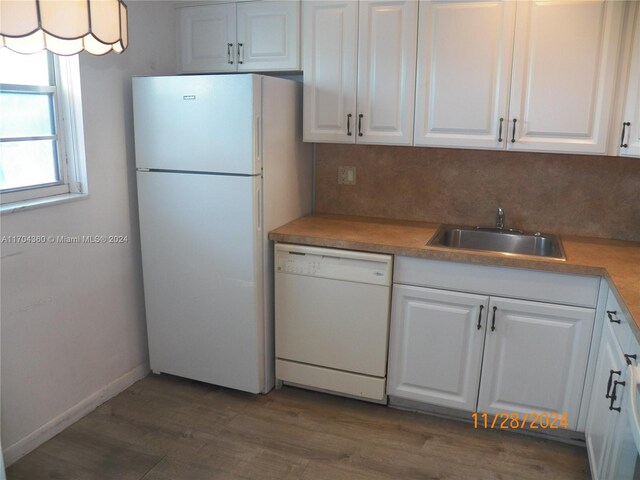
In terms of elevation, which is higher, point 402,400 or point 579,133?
point 579,133

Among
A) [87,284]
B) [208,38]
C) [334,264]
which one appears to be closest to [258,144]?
[334,264]

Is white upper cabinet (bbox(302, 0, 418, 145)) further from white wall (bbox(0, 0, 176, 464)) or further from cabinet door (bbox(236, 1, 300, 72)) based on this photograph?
white wall (bbox(0, 0, 176, 464))

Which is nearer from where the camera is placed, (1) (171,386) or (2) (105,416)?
(2) (105,416)

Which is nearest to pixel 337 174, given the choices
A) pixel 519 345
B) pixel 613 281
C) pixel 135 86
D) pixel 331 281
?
pixel 331 281

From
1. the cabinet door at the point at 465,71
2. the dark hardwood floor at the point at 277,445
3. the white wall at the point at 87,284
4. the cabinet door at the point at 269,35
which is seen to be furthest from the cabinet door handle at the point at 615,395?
the white wall at the point at 87,284

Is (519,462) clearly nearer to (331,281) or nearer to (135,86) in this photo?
(331,281)

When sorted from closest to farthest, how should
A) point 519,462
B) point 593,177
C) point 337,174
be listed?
point 519,462 < point 593,177 < point 337,174

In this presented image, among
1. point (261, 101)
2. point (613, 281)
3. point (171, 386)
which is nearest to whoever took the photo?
point (613, 281)

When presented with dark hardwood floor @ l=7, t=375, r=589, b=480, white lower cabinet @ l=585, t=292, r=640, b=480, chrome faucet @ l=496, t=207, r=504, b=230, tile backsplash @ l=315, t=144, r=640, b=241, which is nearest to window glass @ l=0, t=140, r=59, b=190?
dark hardwood floor @ l=7, t=375, r=589, b=480

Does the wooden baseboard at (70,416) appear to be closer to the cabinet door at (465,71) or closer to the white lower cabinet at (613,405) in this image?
the cabinet door at (465,71)

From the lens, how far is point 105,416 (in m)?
2.69

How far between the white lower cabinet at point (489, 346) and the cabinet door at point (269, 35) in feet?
4.16

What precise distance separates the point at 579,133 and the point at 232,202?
1639mm

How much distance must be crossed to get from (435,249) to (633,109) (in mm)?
1036
